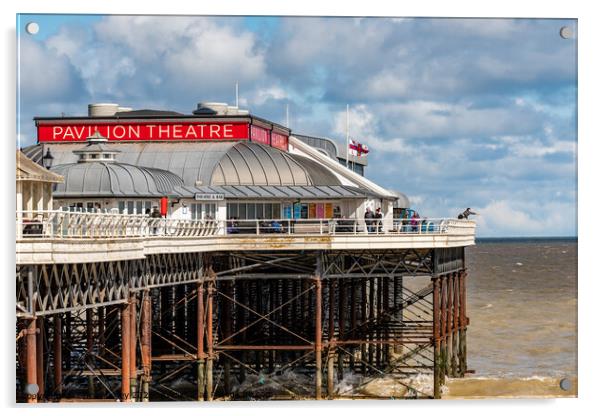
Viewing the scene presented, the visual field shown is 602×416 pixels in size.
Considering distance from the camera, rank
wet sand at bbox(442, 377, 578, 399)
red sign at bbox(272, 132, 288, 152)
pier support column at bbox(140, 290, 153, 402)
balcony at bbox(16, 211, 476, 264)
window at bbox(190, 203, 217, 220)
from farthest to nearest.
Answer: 1. red sign at bbox(272, 132, 288, 152)
2. window at bbox(190, 203, 217, 220)
3. wet sand at bbox(442, 377, 578, 399)
4. pier support column at bbox(140, 290, 153, 402)
5. balcony at bbox(16, 211, 476, 264)

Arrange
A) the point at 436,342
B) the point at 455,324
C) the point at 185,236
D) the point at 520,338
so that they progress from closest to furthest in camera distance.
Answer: the point at 185,236
the point at 436,342
the point at 455,324
the point at 520,338

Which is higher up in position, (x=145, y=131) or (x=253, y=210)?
(x=145, y=131)

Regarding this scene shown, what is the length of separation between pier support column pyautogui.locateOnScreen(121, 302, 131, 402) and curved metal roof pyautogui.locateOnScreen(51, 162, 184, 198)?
628 inches

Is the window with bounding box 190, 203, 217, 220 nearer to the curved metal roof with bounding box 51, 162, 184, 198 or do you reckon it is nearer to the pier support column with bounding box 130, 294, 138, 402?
the curved metal roof with bounding box 51, 162, 184, 198

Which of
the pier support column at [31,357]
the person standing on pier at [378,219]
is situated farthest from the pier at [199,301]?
the person standing on pier at [378,219]

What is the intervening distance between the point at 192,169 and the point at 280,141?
41.6 ft

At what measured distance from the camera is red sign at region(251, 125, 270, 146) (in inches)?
3110

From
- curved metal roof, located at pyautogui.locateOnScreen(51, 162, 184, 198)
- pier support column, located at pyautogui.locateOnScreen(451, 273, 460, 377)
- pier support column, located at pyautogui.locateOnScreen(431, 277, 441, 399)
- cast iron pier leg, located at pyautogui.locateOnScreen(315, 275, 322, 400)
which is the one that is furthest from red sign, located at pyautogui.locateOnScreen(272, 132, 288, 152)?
cast iron pier leg, located at pyautogui.locateOnScreen(315, 275, 322, 400)

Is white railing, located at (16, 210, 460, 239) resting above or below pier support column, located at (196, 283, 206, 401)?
above

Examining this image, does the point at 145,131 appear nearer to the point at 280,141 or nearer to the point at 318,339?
the point at 280,141

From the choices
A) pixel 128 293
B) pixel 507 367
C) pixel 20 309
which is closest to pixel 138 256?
pixel 128 293

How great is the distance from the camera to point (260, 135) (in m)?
80.8

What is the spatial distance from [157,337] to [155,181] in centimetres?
657

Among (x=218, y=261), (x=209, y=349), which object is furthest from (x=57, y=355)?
(x=218, y=261)
